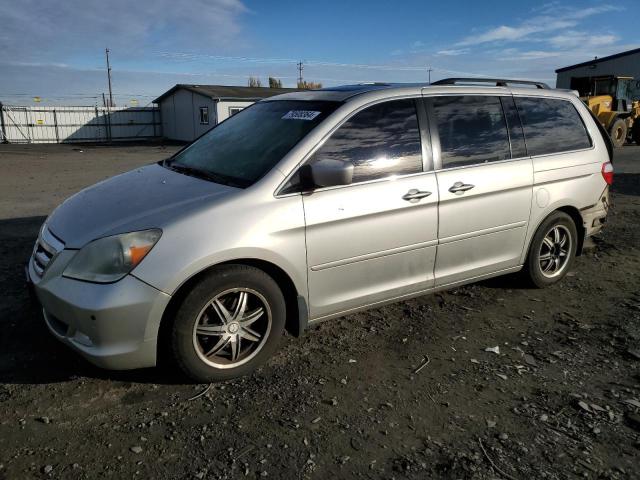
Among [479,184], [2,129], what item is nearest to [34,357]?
[479,184]

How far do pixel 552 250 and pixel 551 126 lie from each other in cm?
112

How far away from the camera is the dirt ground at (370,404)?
2.55 meters

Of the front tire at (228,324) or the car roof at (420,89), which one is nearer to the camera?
the front tire at (228,324)

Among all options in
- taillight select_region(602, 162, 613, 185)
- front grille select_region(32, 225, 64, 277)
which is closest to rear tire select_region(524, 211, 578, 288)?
taillight select_region(602, 162, 613, 185)

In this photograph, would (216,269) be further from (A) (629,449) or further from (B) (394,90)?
(A) (629,449)

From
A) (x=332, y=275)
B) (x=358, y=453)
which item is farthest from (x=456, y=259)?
(x=358, y=453)

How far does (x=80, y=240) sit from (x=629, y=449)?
3.14 m

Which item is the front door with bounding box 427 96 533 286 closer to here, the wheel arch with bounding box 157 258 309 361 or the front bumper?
the wheel arch with bounding box 157 258 309 361

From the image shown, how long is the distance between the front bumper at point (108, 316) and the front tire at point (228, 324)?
160 mm

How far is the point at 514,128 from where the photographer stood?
445cm

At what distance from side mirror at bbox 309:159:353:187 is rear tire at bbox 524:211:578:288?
7.24 feet

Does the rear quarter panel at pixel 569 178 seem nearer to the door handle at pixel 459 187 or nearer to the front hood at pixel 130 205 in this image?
the door handle at pixel 459 187

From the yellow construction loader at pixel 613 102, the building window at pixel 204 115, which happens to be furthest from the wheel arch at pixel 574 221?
the building window at pixel 204 115

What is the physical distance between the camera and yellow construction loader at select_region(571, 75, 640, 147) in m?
20.3
